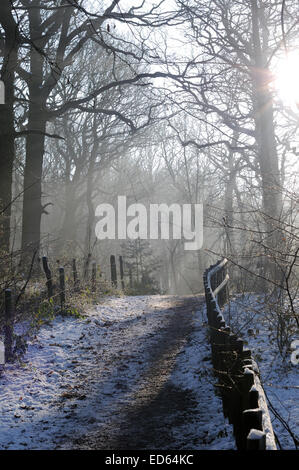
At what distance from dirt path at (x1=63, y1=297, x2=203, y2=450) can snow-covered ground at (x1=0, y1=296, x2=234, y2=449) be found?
2.9 inches

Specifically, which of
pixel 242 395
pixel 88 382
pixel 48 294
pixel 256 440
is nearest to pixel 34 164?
pixel 48 294

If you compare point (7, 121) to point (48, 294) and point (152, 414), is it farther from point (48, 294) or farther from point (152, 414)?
point (152, 414)

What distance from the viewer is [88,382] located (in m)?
7.48

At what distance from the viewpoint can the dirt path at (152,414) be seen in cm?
529

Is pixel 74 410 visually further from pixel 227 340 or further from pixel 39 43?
pixel 39 43

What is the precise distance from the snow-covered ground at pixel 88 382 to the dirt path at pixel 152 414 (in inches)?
2.9

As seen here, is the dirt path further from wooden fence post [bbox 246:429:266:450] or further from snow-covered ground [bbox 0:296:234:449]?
wooden fence post [bbox 246:429:266:450]

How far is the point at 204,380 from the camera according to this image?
7.23 meters

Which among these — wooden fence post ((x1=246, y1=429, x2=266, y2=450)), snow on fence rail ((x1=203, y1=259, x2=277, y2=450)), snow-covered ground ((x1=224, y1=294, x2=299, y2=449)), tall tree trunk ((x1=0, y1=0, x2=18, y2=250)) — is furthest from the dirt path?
tall tree trunk ((x1=0, y1=0, x2=18, y2=250))

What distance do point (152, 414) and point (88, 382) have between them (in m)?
1.69

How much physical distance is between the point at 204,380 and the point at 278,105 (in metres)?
15.5

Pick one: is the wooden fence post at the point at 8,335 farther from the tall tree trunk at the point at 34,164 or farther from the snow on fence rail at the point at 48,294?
the tall tree trunk at the point at 34,164

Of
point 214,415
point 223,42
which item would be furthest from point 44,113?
point 214,415

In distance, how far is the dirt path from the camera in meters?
5.29
